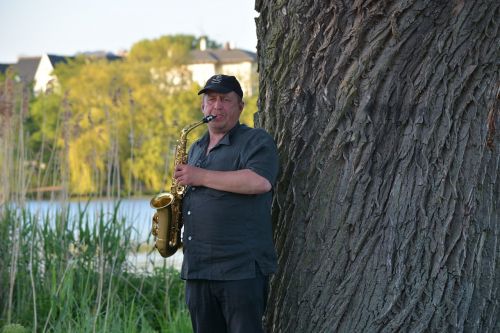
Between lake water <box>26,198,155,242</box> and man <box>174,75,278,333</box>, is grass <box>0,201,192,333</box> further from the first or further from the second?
man <box>174,75,278,333</box>

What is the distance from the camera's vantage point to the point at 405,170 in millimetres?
3580

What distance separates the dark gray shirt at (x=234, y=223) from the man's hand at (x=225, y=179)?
4cm

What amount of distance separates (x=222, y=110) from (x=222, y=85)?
0.37 ft

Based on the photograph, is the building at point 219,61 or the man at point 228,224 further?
the building at point 219,61

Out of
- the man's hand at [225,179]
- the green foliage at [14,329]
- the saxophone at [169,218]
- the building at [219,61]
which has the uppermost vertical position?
the building at [219,61]

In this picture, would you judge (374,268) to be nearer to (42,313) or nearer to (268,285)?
(268,285)

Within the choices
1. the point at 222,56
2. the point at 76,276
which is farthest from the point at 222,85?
the point at 222,56

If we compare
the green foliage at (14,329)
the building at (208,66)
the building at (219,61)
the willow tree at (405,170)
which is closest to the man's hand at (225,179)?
the willow tree at (405,170)

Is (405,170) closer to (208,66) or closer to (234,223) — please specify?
(234,223)

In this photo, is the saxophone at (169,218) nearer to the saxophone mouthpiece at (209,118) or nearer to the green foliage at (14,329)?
the saxophone mouthpiece at (209,118)

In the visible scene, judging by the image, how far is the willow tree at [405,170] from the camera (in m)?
3.55

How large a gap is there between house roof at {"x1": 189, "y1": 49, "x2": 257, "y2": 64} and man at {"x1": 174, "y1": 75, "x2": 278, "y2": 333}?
149ft

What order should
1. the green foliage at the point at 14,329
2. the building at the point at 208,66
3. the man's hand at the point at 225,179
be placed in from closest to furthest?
the man's hand at the point at 225,179 → the green foliage at the point at 14,329 → the building at the point at 208,66

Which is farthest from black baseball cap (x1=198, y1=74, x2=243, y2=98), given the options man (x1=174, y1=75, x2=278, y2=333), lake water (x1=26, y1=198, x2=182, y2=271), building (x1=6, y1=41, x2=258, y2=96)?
building (x1=6, y1=41, x2=258, y2=96)
